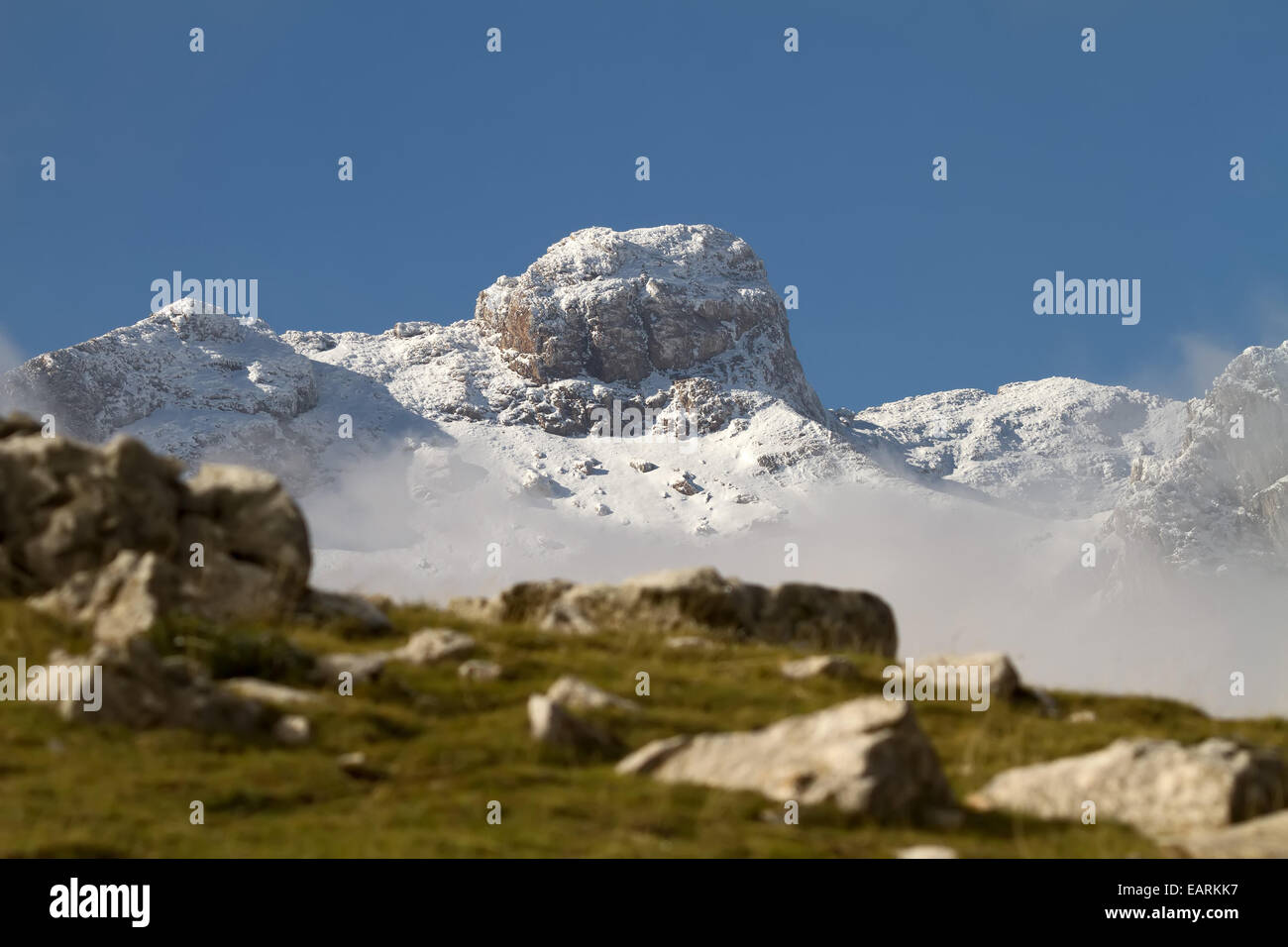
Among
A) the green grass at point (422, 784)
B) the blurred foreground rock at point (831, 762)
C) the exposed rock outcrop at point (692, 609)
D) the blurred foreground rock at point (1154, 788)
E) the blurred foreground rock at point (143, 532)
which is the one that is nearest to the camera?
the green grass at point (422, 784)

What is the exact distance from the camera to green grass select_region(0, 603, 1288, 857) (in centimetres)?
981

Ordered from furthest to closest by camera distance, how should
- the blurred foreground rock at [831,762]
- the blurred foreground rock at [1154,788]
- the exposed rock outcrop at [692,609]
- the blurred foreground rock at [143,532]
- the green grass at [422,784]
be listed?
the exposed rock outcrop at [692,609], the blurred foreground rock at [143,532], the blurred foreground rock at [1154,788], the blurred foreground rock at [831,762], the green grass at [422,784]

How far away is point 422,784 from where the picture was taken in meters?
11.4

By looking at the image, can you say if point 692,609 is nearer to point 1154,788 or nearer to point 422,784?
point 1154,788

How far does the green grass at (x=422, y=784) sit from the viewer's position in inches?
386

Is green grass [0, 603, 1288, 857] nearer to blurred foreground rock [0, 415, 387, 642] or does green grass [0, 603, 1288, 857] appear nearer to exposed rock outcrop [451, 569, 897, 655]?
blurred foreground rock [0, 415, 387, 642]

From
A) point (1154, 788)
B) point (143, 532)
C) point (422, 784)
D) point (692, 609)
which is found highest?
point (143, 532)

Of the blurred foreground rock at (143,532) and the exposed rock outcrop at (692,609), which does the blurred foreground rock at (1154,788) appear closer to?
the exposed rock outcrop at (692,609)

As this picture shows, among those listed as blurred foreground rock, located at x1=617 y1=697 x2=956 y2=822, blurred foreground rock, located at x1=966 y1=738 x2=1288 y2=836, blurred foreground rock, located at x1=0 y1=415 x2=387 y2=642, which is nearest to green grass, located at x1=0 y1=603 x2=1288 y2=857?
blurred foreground rock, located at x1=617 y1=697 x2=956 y2=822

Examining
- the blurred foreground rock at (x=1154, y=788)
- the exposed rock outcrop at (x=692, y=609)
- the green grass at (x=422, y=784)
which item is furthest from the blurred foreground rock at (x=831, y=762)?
the exposed rock outcrop at (x=692, y=609)

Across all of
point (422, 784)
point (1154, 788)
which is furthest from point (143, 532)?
point (1154, 788)

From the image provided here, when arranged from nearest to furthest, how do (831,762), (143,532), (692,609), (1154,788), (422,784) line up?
(422,784) < (831,762) < (1154,788) < (143,532) < (692,609)
